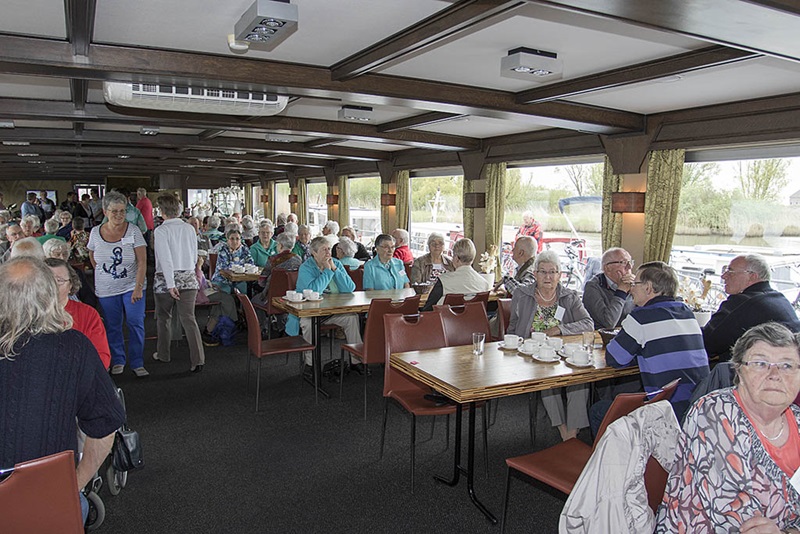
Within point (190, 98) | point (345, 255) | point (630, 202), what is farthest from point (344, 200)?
point (190, 98)

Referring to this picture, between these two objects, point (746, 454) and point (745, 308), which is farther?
point (745, 308)

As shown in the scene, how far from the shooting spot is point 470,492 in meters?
3.27

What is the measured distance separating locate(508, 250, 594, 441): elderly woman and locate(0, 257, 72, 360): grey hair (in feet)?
9.82

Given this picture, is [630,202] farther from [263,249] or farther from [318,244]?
[263,249]

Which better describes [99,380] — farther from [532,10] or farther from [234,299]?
[234,299]

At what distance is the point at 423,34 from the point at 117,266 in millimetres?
3315

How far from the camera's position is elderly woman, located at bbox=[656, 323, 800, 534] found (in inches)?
78.1

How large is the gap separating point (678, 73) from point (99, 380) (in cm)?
390

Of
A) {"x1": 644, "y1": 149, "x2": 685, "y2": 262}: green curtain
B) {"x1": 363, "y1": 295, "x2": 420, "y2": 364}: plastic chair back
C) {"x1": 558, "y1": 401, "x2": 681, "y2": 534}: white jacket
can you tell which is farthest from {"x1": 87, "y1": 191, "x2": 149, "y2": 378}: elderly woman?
{"x1": 644, "y1": 149, "x2": 685, "y2": 262}: green curtain

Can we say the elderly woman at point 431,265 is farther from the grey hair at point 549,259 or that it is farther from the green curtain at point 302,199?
the green curtain at point 302,199

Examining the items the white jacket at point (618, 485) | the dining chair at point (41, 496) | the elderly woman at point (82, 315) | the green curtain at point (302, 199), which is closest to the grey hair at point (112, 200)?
the elderly woman at point (82, 315)

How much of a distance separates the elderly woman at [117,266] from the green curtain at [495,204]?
16.8 feet

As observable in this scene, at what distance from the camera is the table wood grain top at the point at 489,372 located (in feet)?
9.62

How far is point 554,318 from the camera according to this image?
13.6 ft
